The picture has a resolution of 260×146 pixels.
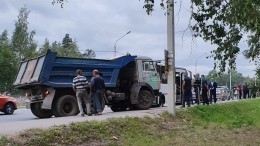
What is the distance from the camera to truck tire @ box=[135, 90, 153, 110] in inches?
808

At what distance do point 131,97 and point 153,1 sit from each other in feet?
36.0

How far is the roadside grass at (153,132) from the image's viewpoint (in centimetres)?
1101

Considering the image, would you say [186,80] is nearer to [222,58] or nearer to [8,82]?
[222,58]

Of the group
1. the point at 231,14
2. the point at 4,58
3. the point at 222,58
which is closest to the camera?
the point at 231,14

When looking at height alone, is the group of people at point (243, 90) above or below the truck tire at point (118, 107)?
above

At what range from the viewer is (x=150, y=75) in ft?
69.9

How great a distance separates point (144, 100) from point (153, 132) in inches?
270

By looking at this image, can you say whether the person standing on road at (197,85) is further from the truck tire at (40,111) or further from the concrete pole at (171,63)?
the truck tire at (40,111)

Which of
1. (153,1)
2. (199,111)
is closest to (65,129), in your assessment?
(153,1)

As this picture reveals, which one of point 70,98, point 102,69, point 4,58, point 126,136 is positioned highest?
point 4,58

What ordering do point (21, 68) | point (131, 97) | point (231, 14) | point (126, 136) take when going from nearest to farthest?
point (231, 14), point (126, 136), point (21, 68), point (131, 97)

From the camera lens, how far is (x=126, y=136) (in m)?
12.6

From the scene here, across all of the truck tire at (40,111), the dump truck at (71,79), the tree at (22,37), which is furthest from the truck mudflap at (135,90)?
the tree at (22,37)

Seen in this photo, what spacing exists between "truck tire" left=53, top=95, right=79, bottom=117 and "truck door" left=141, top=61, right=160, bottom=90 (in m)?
4.15
